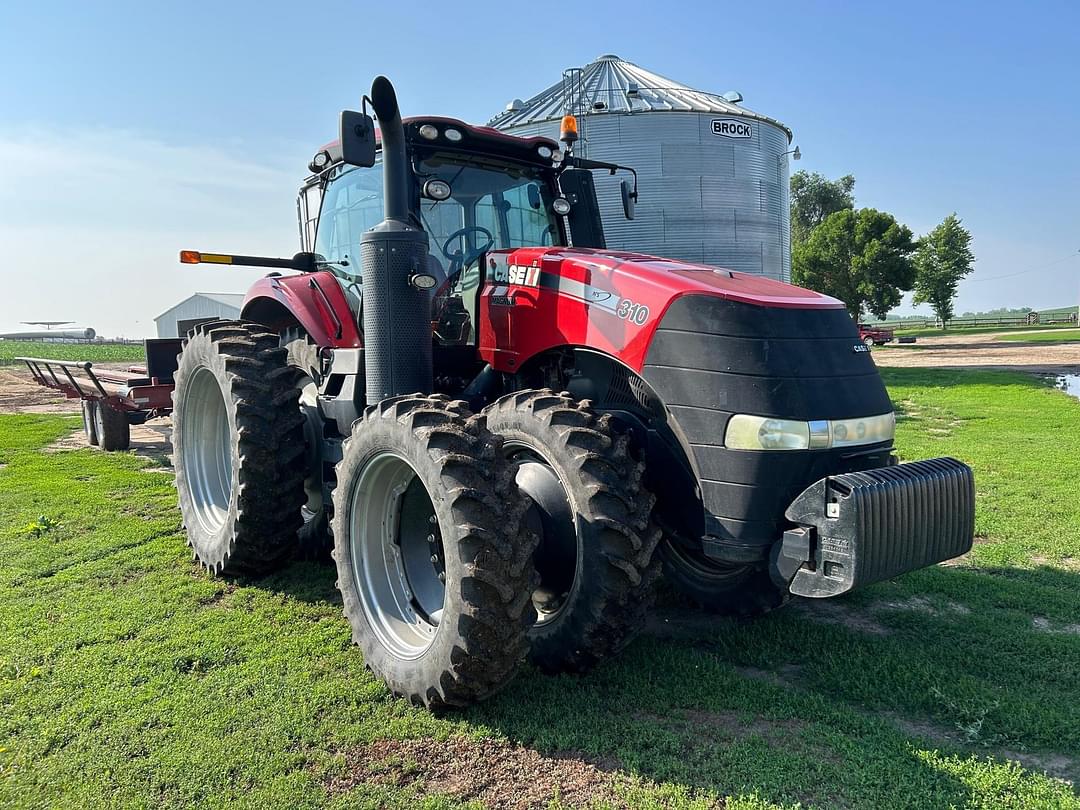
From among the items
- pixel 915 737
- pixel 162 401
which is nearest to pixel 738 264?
pixel 162 401

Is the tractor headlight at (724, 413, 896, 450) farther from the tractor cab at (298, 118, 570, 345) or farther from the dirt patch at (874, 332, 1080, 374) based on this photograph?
the dirt patch at (874, 332, 1080, 374)

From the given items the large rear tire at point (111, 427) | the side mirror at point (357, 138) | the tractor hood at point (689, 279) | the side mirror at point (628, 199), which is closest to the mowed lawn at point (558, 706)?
the tractor hood at point (689, 279)

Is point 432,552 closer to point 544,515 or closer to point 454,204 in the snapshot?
point 544,515

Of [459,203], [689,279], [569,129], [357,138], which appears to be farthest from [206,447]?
[689,279]

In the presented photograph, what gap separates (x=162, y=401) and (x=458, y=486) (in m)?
6.92

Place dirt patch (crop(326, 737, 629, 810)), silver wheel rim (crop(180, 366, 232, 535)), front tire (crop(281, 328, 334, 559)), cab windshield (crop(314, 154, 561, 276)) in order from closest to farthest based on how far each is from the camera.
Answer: dirt patch (crop(326, 737, 629, 810)) → cab windshield (crop(314, 154, 561, 276)) → front tire (crop(281, 328, 334, 559)) → silver wheel rim (crop(180, 366, 232, 535))

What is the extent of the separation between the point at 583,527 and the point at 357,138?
209cm

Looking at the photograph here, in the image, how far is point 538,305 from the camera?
398cm

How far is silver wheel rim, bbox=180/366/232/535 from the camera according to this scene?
5.51 m

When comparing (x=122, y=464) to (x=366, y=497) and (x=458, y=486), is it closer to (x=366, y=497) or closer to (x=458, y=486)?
(x=366, y=497)

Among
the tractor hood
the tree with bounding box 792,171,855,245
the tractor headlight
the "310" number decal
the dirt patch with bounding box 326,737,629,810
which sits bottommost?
the dirt patch with bounding box 326,737,629,810

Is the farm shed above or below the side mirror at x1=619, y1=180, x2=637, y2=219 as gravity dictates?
above

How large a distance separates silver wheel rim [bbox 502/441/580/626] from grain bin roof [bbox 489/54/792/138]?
12.5m

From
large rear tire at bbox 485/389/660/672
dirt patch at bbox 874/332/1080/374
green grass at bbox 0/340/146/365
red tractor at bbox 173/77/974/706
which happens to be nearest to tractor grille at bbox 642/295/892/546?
red tractor at bbox 173/77/974/706
